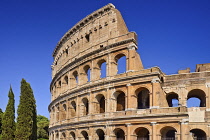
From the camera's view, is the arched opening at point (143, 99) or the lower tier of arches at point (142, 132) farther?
the arched opening at point (143, 99)

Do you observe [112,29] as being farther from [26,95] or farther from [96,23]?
[26,95]

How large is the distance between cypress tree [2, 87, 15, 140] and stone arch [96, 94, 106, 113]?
29.8 ft

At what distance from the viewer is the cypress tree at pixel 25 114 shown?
25781 mm

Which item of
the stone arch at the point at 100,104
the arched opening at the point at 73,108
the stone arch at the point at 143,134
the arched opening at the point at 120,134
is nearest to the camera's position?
the stone arch at the point at 143,134

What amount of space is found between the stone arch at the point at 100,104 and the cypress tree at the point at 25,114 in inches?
265

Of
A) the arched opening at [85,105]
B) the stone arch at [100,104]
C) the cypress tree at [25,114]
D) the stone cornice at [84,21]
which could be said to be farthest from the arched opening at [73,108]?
the stone cornice at [84,21]

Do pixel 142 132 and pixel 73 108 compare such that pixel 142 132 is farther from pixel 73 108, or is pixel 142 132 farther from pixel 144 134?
pixel 73 108

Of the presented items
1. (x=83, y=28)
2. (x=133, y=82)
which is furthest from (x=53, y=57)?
(x=133, y=82)

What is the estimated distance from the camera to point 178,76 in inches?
973

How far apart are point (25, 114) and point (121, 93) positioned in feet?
31.9

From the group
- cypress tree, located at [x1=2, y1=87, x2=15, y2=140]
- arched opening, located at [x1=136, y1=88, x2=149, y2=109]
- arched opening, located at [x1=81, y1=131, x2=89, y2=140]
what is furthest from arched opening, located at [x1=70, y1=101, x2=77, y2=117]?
arched opening, located at [x1=136, y1=88, x2=149, y2=109]

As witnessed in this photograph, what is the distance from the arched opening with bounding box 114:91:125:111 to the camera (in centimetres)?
2540

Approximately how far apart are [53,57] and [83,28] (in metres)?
13.6

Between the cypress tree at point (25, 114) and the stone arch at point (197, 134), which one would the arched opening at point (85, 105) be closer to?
the cypress tree at point (25, 114)
